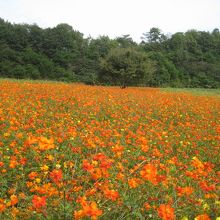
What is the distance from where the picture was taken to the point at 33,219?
9.05ft

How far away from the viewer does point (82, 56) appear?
149 ft

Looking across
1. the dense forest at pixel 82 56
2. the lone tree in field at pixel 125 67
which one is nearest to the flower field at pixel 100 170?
the lone tree in field at pixel 125 67

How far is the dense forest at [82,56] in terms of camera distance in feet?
130

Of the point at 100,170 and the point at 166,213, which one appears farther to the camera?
the point at 100,170

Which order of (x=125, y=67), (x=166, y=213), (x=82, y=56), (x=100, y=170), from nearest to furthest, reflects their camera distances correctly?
(x=166, y=213) → (x=100, y=170) → (x=125, y=67) → (x=82, y=56)

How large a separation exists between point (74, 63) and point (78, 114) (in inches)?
1422

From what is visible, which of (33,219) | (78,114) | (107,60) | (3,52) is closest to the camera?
(33,219)

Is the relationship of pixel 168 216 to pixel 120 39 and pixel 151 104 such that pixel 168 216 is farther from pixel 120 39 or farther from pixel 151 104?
pixel 120 39

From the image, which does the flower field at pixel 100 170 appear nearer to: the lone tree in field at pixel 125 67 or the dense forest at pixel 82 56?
the lone tree in field at pixel 125 67

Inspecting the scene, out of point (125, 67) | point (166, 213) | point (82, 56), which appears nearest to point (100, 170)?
point (166, 213)

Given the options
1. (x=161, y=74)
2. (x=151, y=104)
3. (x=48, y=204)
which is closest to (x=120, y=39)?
(x=161, y=74)

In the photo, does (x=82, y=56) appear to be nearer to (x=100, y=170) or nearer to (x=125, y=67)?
(x=125, y=67)

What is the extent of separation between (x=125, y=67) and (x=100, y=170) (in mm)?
21705

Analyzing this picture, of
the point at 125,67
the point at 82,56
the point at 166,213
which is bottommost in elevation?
the point at 166,213
